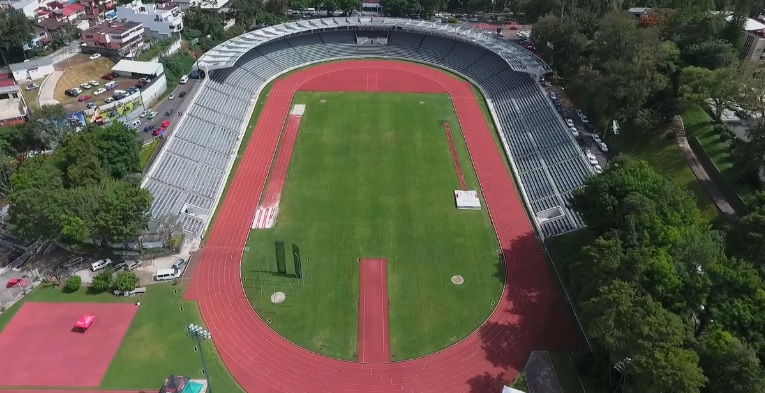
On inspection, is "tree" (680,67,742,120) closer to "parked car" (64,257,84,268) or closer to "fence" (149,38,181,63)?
"parked car" (64,257,84,268)

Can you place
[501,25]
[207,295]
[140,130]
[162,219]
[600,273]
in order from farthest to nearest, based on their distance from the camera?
[501,25] → [140,130] → [162,219] → [207,295] → [600,273]

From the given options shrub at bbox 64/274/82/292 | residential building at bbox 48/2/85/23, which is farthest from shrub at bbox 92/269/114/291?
residential building at bbox 48/2/85/23

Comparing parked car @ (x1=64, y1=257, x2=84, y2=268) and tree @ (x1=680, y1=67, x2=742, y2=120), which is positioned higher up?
tree @ (x1=680, y1=67, x2=742, y2=120)

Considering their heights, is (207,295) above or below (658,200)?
below

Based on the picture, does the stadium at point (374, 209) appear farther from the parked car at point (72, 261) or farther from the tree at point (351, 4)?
the tree at point (351, 4)

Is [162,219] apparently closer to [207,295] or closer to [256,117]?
[207,295]

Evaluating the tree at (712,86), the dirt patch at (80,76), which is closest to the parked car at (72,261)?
the dirt patch at (80,76)

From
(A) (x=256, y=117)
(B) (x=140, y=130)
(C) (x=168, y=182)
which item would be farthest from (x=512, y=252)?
(B) (x=140, y=130)
